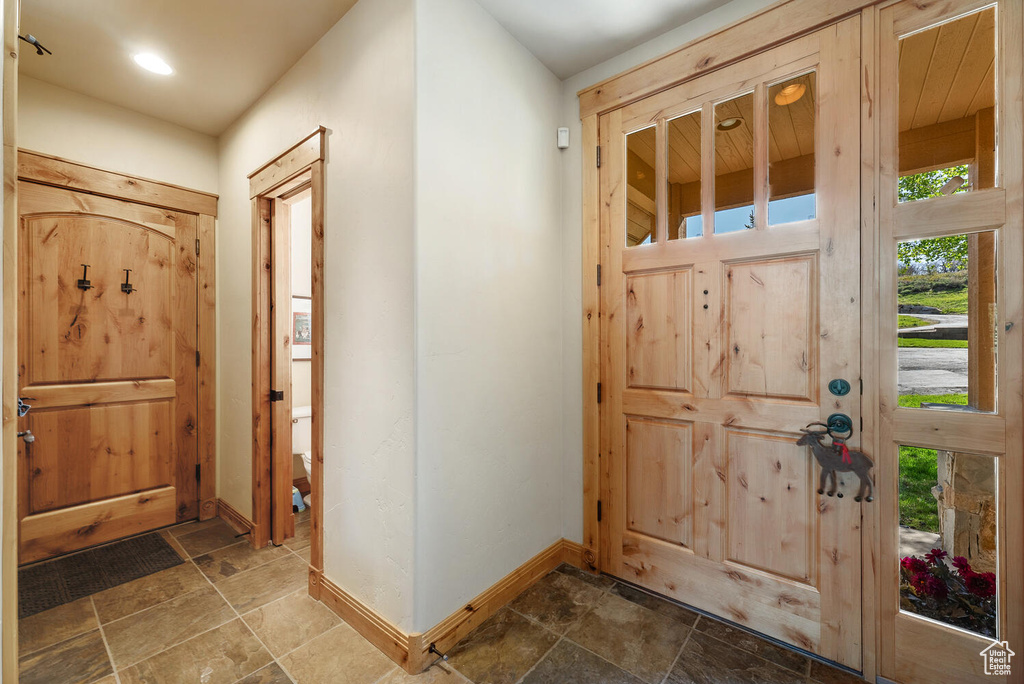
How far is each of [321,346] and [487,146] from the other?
1215 millimetres

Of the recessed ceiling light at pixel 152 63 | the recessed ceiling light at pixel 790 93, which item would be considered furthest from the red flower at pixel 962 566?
the recessed ceiling light at pixel 152 63

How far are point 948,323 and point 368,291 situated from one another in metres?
2.16

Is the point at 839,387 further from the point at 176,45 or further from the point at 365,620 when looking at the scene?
the point at 176,45

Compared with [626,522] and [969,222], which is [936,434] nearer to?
[969,222]

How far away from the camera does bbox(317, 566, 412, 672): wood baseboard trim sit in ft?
5.55

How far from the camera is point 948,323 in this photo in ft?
4.96

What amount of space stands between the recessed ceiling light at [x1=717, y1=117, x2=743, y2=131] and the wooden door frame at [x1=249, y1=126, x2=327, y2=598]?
183 cm

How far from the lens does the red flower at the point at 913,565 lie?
5.06ft

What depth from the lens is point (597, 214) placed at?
2.28 meters

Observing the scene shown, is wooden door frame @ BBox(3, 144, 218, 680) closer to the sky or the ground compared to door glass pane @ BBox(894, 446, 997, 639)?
closer to the sky

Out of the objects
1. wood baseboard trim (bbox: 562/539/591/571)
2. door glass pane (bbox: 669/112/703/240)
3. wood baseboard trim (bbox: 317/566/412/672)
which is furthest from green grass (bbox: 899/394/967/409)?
wood baseboard trim (bbox: 317/566/412/672)

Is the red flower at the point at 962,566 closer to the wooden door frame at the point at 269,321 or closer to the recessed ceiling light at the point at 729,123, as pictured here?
the recessed ceiling light at the point at 729,123

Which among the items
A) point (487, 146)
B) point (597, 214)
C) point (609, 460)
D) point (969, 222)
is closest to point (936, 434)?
point (969, 222)

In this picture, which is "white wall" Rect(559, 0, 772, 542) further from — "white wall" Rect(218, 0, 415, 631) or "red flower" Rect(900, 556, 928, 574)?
"red flower" Rect(900, 556, 928, 574)
